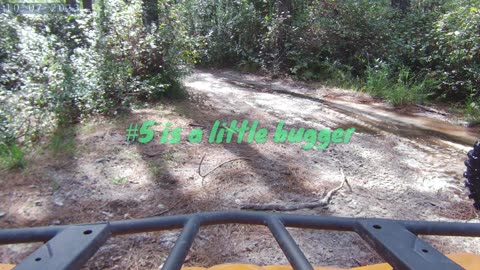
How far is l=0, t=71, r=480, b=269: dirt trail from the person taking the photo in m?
2.12

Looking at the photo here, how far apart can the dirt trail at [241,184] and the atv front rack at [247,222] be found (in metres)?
1.05

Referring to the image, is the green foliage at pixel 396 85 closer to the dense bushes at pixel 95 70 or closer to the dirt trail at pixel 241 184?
the dirt trail at pixel 241 184

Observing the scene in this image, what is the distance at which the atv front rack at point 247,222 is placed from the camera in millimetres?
811

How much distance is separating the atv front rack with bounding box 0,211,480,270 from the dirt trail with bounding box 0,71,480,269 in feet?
3.44

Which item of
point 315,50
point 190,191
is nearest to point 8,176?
point 190,191

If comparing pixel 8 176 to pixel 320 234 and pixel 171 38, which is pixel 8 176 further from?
pixel 171 38

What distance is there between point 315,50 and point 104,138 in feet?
19.0

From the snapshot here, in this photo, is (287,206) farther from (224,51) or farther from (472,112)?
(224,51)

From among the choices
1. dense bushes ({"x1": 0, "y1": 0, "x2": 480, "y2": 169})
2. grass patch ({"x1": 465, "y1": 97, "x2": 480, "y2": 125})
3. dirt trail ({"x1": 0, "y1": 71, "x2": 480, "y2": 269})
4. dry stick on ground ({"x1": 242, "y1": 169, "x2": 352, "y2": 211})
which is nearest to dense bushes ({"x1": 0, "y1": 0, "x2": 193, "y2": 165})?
dense bushes ({"x1": 0, "y1": 0, "x2": 480, "y2": 169})

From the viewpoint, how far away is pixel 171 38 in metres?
5.14

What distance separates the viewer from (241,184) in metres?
2.86

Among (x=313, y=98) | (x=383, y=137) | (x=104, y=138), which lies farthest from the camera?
(x=313, y=98)

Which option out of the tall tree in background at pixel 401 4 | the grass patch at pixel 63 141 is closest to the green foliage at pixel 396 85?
the tall tree in background at pixel 401 4

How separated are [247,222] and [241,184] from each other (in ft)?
5.87
